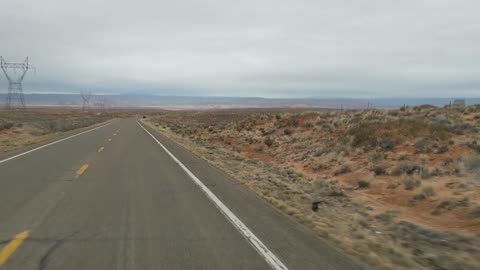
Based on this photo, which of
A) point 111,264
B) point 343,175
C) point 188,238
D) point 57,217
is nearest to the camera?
point 111,264

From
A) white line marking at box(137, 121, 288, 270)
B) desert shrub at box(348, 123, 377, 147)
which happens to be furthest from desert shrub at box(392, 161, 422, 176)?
white line marking at box(137, 121, 288, 270)

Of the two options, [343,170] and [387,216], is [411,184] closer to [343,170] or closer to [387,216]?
[387,216]

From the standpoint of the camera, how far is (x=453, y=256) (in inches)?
260

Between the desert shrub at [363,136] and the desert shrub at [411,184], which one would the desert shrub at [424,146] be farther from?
the desert shrub at [411,184]

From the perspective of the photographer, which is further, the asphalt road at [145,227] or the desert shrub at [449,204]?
the desert shrub at [449,204]

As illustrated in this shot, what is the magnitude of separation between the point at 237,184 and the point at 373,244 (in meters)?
5.88

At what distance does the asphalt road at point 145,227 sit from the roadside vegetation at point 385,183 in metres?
0.83

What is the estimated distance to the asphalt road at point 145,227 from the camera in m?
5.46

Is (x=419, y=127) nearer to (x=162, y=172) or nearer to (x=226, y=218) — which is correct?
(x=162, y=172)

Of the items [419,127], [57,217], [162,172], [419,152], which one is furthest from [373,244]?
[419,127]

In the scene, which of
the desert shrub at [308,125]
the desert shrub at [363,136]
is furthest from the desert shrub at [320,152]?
the desert shrub at [308,125]

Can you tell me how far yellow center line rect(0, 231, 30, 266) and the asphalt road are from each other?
0.04 feet

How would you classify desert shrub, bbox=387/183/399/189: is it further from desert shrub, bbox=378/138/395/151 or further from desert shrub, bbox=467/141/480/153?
desert shrub, bbox=378/138/395/151

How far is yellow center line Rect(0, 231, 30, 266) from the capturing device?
214 inches
